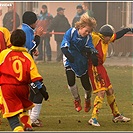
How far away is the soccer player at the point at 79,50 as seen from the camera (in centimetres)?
1201

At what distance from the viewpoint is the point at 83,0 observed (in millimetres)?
27844

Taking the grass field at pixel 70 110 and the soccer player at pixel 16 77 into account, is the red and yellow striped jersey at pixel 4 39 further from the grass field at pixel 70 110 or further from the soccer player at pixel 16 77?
the soccer player at pixel 16 77

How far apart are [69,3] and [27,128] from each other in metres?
19.5

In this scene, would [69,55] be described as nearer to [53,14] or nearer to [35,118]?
[35,118]

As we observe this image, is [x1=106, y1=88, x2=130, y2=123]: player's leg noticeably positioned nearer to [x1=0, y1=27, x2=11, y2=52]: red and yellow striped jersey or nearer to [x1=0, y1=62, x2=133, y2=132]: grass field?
[x1=0, y1=62, x2=133, y2=132]: grass field

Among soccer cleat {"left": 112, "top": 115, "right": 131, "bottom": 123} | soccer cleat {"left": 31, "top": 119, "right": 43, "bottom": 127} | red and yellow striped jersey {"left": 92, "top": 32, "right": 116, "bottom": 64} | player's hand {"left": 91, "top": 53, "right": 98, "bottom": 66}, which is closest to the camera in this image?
soccer cleat {"left": 31, "top": 119, "right": 43, "bottom": 127}

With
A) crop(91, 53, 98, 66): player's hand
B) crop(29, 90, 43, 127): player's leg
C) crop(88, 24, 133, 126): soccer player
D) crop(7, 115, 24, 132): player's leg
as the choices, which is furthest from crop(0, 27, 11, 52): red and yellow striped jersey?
crop(7, 115, 24, 132): player's leg

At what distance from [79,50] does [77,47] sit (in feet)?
0.28

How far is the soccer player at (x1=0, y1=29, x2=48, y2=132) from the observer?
31.6ft

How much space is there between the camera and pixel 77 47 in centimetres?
1234

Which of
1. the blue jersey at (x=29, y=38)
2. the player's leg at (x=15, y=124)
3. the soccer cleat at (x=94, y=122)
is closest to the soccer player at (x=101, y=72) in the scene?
the soccer cleat at (x=94, y=122)

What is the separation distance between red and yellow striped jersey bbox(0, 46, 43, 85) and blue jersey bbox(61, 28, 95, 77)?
2.38m

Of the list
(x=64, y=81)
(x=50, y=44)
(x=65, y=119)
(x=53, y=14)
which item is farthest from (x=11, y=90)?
(x=53, y=14)

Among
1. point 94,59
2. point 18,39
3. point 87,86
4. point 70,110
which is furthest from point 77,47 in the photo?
point 18,39
